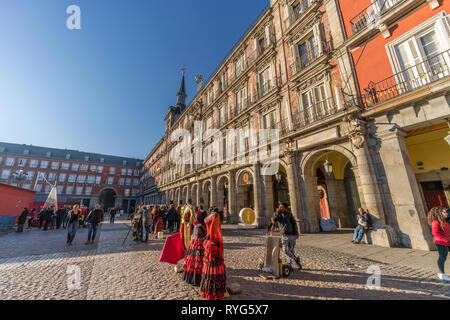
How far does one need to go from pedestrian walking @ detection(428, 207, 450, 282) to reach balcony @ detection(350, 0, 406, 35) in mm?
8200

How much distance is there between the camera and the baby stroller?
4.06 m

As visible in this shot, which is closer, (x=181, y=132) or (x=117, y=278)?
(x=117, y=278)

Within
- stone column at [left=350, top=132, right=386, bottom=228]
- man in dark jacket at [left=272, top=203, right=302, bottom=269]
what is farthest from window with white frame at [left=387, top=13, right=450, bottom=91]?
man in dark jacket at [left=272, top=203, right=302, bottom=269]

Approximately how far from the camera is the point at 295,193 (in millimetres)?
10164

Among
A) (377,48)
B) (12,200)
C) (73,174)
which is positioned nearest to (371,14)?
(377,48)

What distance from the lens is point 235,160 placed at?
15047 mm

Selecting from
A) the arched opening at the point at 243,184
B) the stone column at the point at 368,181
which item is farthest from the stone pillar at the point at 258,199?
the stone column at the point at 368,181

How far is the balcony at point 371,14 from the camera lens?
292 inches

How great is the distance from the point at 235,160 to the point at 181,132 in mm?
16489

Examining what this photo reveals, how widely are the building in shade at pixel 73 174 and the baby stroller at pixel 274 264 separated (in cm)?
4612

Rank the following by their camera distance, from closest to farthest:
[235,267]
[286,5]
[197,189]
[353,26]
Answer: [235,267] < [353,26] < [286,5] < [197,189]

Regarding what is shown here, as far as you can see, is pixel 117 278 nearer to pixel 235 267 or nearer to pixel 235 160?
pixel 235 267
